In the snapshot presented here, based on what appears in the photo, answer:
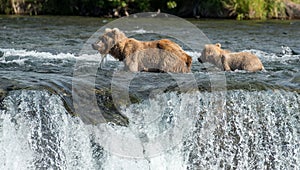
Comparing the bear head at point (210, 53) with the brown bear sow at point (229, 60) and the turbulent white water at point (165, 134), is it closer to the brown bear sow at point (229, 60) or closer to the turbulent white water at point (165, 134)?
the brown bear sow at point (229, 60)

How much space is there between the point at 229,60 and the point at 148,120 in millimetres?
3219

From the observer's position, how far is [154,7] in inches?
1255

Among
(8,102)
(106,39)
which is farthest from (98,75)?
(8,102)

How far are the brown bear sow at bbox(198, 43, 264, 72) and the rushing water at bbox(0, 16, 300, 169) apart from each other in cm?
54

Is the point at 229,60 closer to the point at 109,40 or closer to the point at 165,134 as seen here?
the point at 109,40

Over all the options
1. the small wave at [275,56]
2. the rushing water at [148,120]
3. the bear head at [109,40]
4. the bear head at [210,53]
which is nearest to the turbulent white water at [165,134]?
the rushing water at [148,120]

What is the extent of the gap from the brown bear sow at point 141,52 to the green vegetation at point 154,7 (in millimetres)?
18135

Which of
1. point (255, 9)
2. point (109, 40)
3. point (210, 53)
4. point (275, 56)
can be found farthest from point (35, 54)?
point (255, 9)

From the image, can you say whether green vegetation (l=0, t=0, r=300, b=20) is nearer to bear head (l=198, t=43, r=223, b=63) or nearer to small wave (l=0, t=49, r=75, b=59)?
small wave (l=0, t=49, r=75, b=59)

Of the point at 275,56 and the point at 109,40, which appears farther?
the point at 275,56

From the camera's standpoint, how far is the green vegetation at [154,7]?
93.8 feet

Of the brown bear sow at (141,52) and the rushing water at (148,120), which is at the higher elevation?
the brown bear sow at (141,52)

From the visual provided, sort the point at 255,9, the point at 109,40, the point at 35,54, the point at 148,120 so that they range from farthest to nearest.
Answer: the point at 255,9, the point at 35,54, the point at 109,40, the point at 148,120

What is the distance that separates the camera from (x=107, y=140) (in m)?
8.32
